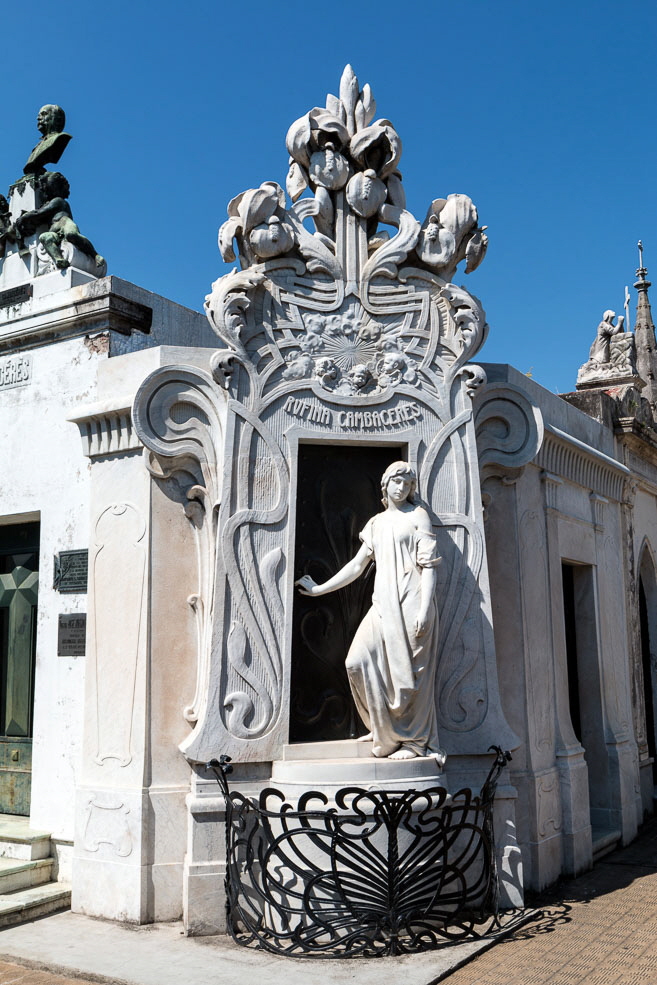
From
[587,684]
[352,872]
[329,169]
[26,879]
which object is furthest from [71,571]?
[587,684]

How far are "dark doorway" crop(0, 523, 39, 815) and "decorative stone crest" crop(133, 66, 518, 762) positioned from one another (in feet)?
6.85

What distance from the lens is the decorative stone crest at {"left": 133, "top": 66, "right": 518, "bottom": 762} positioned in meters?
6.30

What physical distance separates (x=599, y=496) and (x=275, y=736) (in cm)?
474

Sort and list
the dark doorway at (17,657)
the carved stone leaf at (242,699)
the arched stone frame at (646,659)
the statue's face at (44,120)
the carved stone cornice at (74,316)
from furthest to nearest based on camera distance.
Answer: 1. the arched stone frame at (646,659)
2. the statue's face at (44,120)
3. the dark doorway at (17,657)
4. the carved stone cornice at (74,316)
5. the carved stone leaf at (242,699)

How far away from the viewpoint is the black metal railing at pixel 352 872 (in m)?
5.53

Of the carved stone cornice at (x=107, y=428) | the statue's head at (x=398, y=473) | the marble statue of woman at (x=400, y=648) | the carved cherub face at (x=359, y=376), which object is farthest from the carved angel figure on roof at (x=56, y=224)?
the marble statue of woman at (x=400, y=648)

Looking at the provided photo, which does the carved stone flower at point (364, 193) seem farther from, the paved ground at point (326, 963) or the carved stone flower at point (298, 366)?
the paved ground at point (326, 963)

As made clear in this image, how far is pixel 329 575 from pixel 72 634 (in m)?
2.01

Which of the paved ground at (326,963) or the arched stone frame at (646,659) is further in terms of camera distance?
the arched stone frame at (646,659)

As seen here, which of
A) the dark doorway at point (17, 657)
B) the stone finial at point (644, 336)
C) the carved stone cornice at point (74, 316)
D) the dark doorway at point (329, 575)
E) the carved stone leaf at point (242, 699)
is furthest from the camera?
the stone finial at point (644, 336)

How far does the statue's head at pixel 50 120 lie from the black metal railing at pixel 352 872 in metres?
5.86

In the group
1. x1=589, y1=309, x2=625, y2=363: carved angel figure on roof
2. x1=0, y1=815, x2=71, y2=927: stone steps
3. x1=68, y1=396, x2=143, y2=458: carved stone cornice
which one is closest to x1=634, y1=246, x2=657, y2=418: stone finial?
x1=589, y1=309, x2=625, y2=363: carved angel figure on roof

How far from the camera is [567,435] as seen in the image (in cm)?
836

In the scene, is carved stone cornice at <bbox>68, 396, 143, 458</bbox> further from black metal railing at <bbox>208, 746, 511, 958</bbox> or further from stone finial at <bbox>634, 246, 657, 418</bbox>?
stone finial at <bbox>634, 246, 657, 418</bbox>
